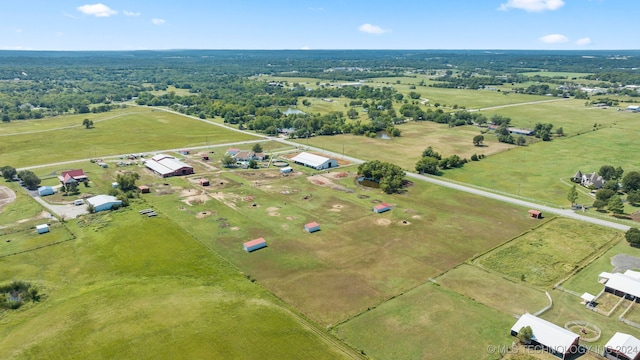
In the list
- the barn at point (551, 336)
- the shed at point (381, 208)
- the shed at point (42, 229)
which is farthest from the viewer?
the shed at point (381, 208)

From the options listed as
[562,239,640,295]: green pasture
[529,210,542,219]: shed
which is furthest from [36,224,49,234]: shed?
[529,210,542,219]: shed

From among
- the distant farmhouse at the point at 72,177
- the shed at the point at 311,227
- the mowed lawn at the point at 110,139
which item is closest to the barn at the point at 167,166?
the distant farmhouse at the point at 72,177

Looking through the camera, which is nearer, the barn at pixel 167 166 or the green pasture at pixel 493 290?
the green pasture at pixel 493 290

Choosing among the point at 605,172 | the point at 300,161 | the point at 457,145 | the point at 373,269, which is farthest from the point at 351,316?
the point at 457,145

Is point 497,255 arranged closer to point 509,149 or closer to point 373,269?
point 373,269

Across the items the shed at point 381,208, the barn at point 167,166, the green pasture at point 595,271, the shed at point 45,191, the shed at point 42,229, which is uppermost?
the barn at point 167,166

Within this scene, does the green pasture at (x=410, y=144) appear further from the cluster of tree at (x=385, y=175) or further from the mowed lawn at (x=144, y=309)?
the mowed lawn at (x=144, y=309)

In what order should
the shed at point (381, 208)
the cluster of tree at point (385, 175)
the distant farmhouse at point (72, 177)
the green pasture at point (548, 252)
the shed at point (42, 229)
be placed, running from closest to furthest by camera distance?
the green pasture at point (548, 252), the shed at point (42, 229), the shed at point (381, 208), the cluster of tree at point (385, 175), the distant farmhouse at point (72, 177)
